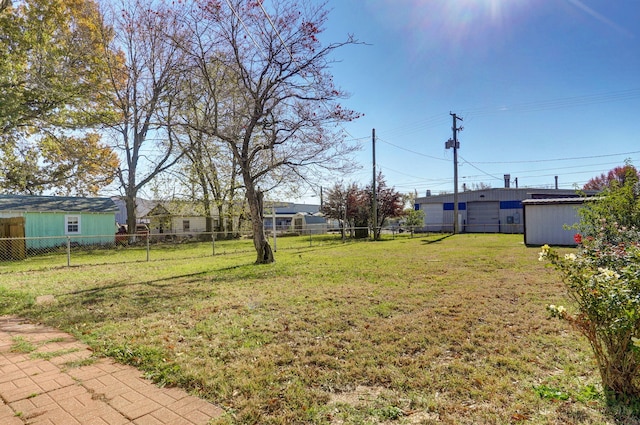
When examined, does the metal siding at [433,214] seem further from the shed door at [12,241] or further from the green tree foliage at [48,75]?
the shed door at [12,241]

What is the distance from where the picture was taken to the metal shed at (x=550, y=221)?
16.2 metres

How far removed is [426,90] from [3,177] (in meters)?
24.6

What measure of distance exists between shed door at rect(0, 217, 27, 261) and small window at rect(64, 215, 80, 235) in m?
4.38

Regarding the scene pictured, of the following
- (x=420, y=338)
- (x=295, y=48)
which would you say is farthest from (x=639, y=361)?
(x=295, y=48)

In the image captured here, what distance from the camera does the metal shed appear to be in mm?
16172

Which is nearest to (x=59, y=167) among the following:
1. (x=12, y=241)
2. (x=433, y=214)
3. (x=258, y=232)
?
(x=12, y=241)

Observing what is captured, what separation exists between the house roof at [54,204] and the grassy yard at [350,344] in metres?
12.9

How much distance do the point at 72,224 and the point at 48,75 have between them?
938cm

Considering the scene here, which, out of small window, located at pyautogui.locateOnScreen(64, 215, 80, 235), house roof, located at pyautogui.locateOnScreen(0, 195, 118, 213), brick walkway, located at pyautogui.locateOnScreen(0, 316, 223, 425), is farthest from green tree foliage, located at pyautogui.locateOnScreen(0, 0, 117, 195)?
brick walkway, located at pyautogui.locateOnScreen(0, 316, 223, 425)

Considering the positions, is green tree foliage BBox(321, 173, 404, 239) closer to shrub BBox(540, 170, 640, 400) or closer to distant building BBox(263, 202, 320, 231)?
distant building BBox(263, 202, 320, 231)

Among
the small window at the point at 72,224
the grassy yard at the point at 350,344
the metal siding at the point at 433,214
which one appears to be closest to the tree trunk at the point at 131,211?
the small window at the point at 72,224

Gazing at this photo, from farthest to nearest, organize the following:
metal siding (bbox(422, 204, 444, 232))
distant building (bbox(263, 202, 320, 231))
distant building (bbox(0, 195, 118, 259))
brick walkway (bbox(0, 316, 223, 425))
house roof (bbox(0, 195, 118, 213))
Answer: distant building (bbox(263, 202, 320, 231)) < metal siding (bbox(422, 204, 444, 232)) < house roof (bbox(0, 195, 118, 213)) < distant building (bbox(0, 195, 118, 259)) < brick walkway (bbox(0, 316, 223, 425))

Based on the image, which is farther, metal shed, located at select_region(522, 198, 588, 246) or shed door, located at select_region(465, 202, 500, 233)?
shed door, located at select_region(465, 202, 500, 233)

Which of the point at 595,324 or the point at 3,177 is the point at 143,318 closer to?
the point at 595,324
